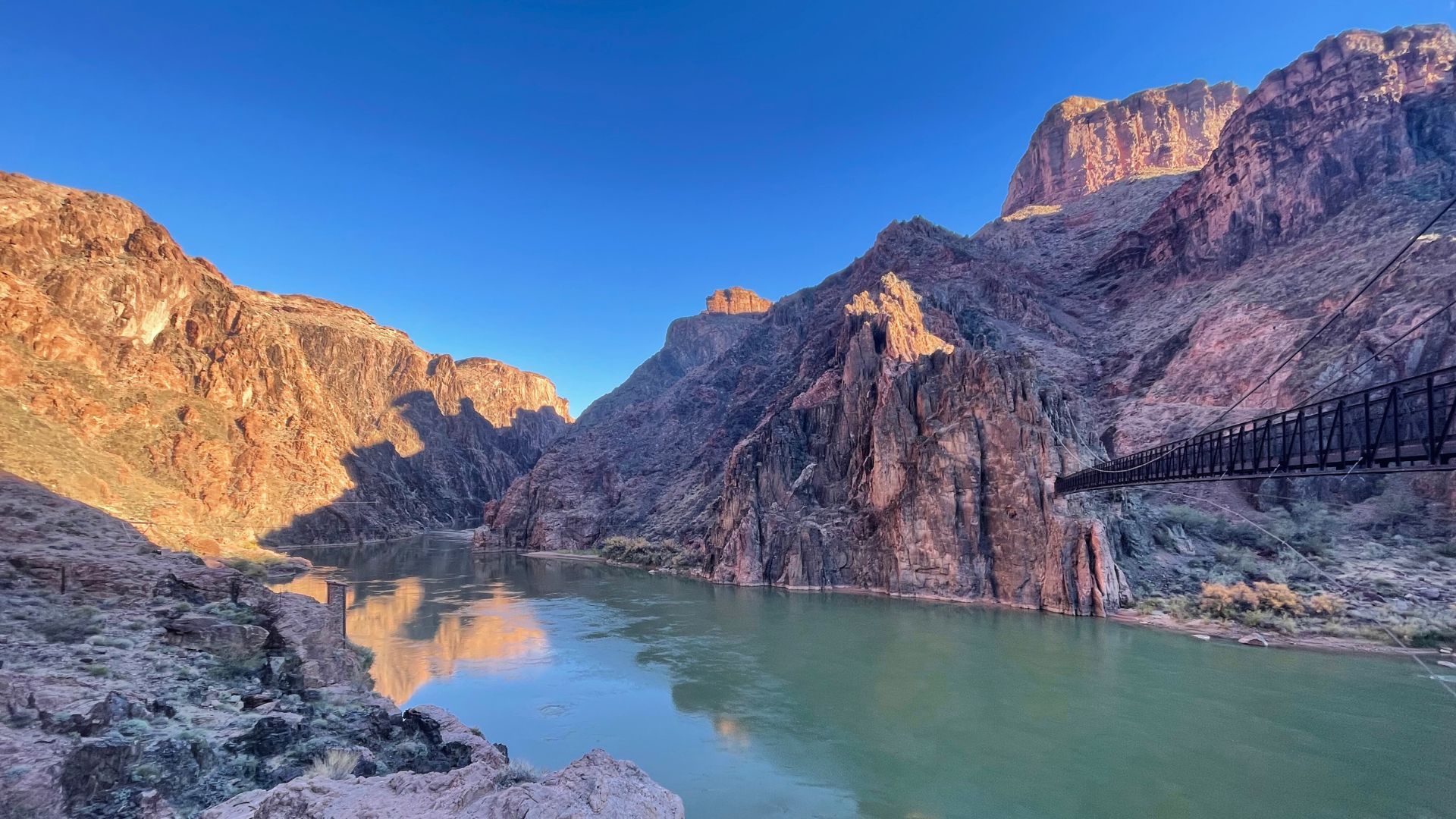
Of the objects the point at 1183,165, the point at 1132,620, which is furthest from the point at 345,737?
the point at 1183,165

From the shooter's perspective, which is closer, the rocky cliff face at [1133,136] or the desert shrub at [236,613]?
the desert shrub at [236,613]

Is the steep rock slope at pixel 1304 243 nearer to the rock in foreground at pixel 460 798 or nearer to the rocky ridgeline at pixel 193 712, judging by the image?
the rock in foreground at pixel 460 798

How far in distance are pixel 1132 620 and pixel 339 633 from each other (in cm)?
3758

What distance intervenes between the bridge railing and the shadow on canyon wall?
90.0 meters

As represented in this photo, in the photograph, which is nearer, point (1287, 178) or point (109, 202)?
point (1287, 178)

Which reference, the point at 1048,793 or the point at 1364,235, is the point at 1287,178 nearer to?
the point at 1364,235

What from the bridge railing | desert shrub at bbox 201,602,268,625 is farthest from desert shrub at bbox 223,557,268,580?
the bridge railing

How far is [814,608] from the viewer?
131 feet

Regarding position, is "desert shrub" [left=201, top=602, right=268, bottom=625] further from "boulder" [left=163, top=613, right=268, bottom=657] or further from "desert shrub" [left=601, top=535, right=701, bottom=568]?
"desert shrub" [left=601, top=535, right=701, bottom=568]

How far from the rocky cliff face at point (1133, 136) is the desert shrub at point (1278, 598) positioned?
10290 cm

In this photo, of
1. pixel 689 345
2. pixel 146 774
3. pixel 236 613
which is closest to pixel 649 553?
pixel 236 613

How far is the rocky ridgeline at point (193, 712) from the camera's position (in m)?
6.44

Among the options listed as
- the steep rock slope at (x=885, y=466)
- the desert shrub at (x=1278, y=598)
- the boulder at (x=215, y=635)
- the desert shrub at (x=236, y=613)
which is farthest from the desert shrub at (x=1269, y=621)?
the desert shrub at (x=236, y=613)

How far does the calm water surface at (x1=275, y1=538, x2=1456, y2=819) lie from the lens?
14250mm
